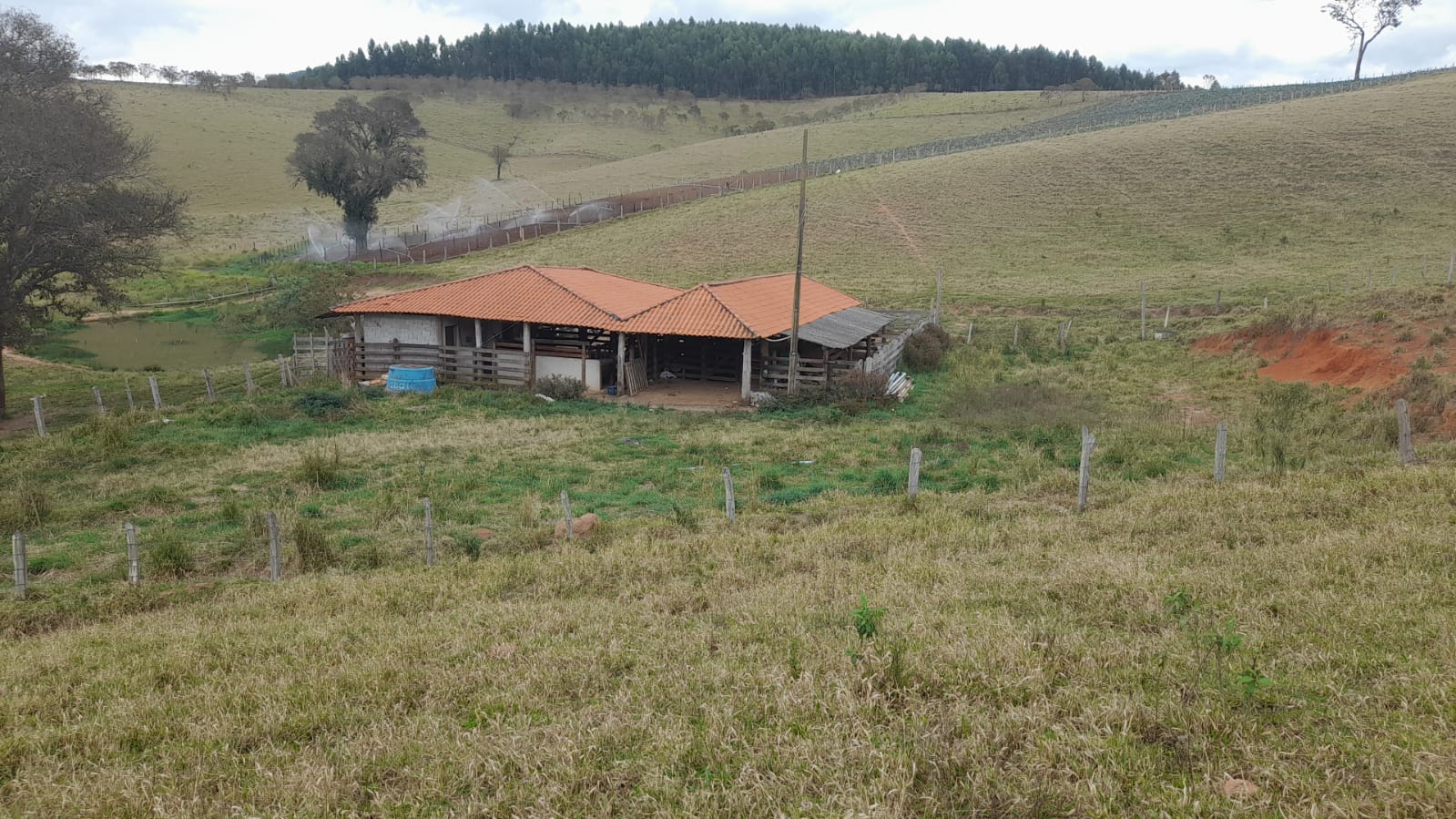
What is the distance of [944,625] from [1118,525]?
4.73m

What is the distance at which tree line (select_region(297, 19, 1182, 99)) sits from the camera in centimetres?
15300

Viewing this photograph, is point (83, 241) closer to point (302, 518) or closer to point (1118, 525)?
point (302, 518)

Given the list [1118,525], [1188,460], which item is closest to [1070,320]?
[1188,460]

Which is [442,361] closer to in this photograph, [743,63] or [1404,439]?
[1404,439]

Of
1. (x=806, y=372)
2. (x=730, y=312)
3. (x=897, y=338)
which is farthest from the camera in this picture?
(x=897, y=338)

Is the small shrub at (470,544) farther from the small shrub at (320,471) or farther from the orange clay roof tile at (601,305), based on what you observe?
the orange clay roof tile at (601,305)

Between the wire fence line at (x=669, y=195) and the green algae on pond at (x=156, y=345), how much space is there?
15.1 meters

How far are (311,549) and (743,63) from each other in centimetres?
15670

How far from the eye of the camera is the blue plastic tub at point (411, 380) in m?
25.1

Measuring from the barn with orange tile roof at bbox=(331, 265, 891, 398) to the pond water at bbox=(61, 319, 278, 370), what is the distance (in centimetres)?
1260


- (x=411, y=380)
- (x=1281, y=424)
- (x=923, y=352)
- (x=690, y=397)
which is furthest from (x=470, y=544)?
(x=923, y=352)

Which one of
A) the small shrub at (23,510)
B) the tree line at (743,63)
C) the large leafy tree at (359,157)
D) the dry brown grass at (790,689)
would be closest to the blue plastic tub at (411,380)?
the small shrub at (23,510)

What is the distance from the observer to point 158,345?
38.2 metres

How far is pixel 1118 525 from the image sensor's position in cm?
1063
